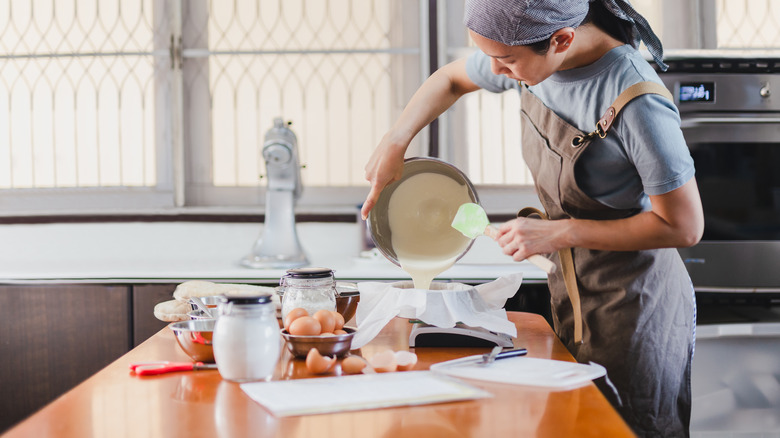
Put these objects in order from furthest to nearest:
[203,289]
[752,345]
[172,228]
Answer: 1. [172,228]
2. [752,345]
3. [203,289]

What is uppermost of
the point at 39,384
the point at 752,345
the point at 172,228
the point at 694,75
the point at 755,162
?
the point at 694,75

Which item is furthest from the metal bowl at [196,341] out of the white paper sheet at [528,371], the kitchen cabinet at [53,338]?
the kitchen cabinet at [53,338]

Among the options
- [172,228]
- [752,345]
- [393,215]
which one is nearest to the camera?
[393,215]

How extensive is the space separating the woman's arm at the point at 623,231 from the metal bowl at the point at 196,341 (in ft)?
1.93

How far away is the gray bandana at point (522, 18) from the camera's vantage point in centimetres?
118

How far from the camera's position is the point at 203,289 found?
1.68m

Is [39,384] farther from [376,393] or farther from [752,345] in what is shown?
[752,345]

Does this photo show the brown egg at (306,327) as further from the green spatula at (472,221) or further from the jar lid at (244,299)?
the green spatula at (472,221)

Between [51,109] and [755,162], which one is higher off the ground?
[51,109]

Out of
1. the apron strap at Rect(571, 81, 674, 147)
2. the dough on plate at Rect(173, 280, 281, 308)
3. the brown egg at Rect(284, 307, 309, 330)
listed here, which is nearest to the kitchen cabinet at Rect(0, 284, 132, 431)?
the dough on plate at Rect(173, 280, 281, 308)

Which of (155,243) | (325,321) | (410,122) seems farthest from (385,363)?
(155,243)

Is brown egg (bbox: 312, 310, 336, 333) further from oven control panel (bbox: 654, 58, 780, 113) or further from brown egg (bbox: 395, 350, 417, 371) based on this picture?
oven control panel (bbox: 654, 58, 780, 113)

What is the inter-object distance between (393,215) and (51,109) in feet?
7.09

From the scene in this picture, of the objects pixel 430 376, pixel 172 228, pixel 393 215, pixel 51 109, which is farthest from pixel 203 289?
pixel 51 109
